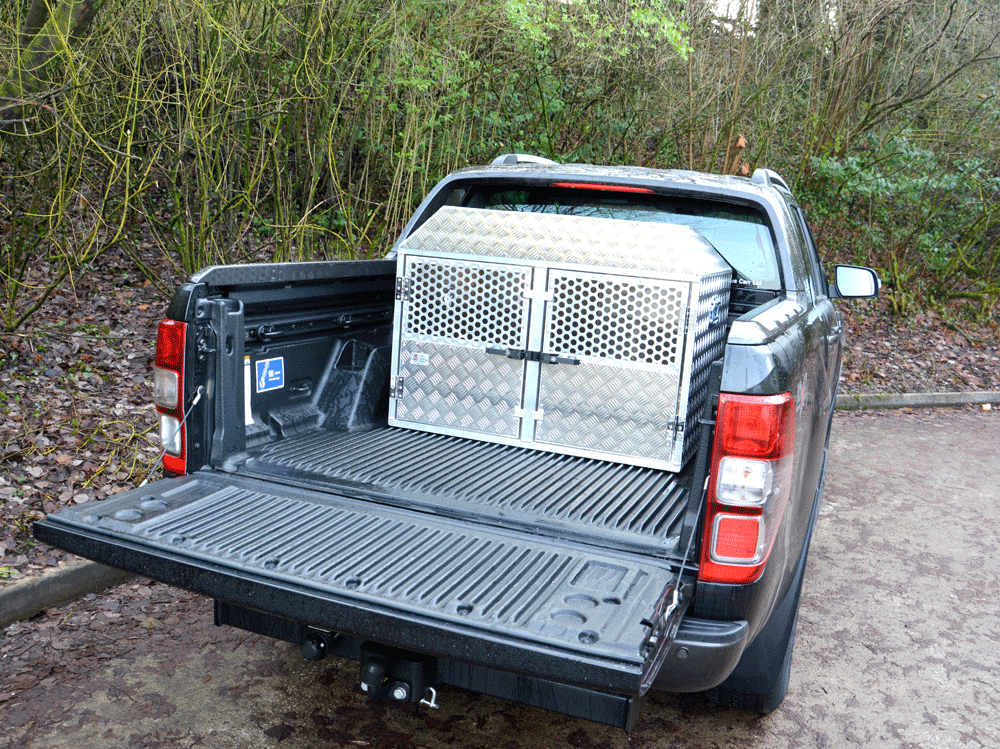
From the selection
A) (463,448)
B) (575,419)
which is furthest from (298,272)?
(575,419)

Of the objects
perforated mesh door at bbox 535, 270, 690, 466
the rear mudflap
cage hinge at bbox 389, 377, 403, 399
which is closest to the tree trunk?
cage hinge at bbox 389, 377, 403, 399

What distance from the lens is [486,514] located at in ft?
9.29

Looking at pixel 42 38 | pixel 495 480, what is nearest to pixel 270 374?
pixel 495 480

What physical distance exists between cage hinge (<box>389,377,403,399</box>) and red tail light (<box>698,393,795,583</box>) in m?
1.88

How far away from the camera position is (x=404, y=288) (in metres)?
3.84

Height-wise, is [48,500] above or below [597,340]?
below

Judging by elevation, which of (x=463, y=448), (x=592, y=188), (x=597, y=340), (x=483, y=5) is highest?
(x=483, y=5)

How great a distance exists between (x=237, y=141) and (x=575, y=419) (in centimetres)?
390

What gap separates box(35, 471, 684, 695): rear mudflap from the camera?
80.4 inches

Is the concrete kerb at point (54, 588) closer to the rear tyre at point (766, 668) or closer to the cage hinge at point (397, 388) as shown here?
the cage hinge at point (397, 388)

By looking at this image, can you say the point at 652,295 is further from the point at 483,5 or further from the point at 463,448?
the point at 483,5

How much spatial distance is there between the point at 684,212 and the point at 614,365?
3.09 feet

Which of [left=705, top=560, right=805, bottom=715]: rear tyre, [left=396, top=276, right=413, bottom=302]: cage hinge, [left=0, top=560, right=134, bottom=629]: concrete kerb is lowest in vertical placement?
[left=0, top=560, right=134, bottom=629]: concrete kerb

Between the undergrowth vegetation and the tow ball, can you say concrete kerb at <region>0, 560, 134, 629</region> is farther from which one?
the undergrowth vegetation
